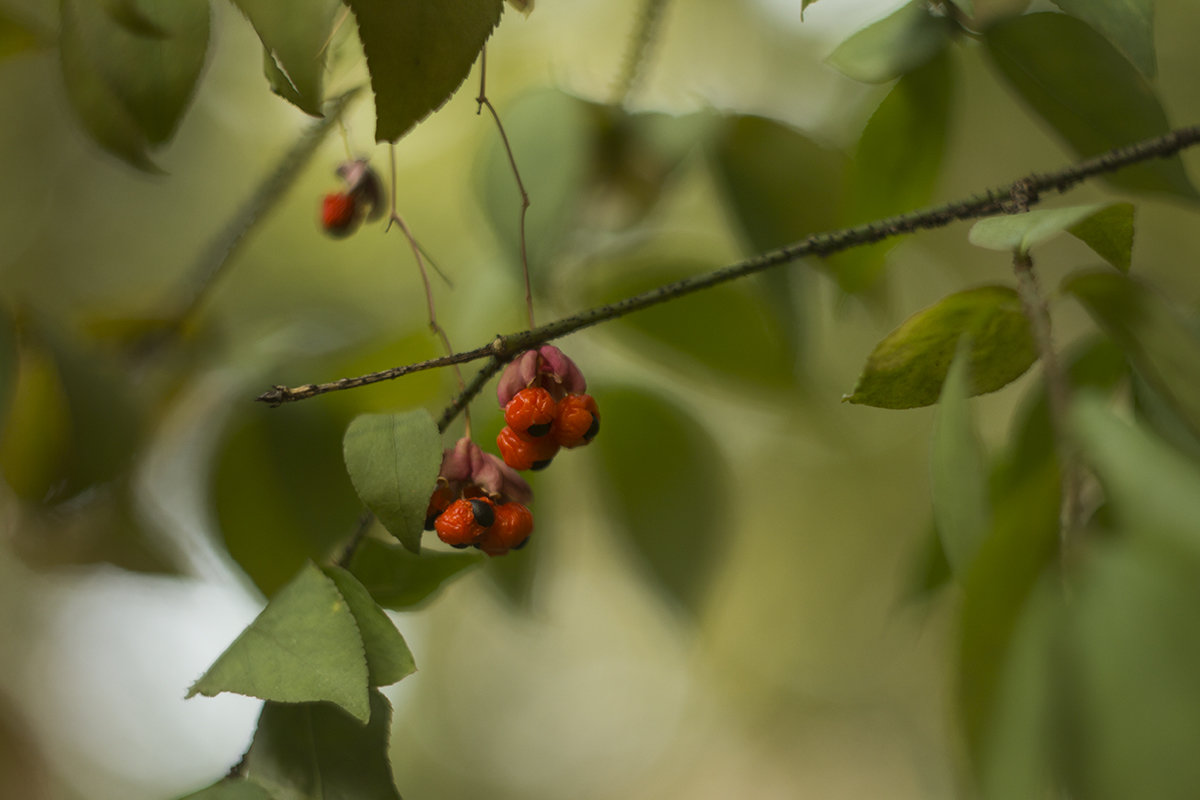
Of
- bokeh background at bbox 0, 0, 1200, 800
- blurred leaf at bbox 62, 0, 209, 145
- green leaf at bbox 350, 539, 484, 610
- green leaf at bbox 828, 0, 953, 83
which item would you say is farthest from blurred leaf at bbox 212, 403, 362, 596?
green leaf at bbox 828, 0, 953, 83

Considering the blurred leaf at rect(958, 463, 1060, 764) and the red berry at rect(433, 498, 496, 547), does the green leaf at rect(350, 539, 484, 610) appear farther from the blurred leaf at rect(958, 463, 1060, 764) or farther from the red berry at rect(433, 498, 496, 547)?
the blurred leaf at rect(958, 463, 1060, 764)

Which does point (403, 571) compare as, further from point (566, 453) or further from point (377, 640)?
point (566, 453)

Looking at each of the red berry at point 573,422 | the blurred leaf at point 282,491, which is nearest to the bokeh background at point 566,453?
the blurred leaf at point 282,491

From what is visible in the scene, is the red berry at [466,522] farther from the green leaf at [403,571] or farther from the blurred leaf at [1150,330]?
the blurred leaf at [1150,330]

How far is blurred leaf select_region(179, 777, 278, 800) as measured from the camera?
0.90 ft

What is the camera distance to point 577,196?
45 centimetres

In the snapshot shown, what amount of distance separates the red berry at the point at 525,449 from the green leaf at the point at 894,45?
0.65ft

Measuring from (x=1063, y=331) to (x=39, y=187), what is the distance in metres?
1.95

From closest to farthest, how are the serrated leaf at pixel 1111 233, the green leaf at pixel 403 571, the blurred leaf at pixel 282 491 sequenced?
the serrated leaf at pixel 1111 233
the green leaf at pixel 403 571
the blurred leaf at pixel 282 491

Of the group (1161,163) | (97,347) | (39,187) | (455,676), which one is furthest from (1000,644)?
(455,676)

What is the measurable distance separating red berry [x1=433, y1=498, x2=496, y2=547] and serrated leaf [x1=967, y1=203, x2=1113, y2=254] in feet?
0.64

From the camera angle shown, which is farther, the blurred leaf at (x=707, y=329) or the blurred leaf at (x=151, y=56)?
the blurred leaf at (x=707, y=329)

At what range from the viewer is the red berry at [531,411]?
33cm

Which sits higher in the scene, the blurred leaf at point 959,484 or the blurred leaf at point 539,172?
the blurred leaf at point 959,484
